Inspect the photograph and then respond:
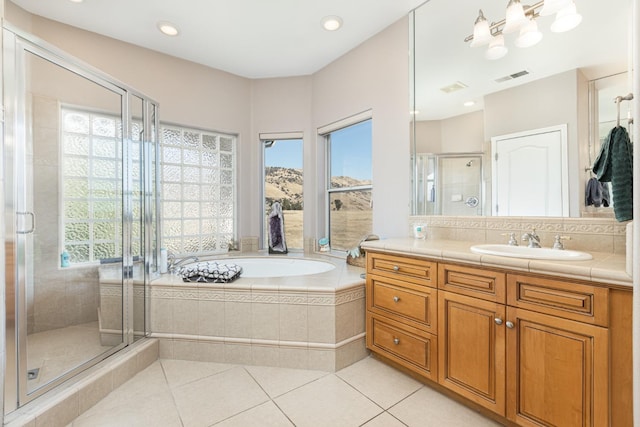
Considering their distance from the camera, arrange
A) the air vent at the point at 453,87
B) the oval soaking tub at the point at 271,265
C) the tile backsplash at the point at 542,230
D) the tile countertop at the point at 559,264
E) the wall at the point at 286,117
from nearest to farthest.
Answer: the tile countertop at the point at 559,264
the tile backsplash at the point at 542,230
the air vent at the point at 453,87
the oval soaking tub at the point at 271,265
the wall at the point at 286,117

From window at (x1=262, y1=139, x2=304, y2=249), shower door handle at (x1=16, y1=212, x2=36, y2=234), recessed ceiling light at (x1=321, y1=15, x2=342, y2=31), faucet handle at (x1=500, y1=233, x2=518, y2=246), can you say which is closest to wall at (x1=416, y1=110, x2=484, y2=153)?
faucet handle at (x1=500, y1=233, x2=518, y2=246)

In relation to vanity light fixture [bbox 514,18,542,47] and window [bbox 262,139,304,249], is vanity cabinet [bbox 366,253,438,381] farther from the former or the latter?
window [bbox 262,139,304,249]

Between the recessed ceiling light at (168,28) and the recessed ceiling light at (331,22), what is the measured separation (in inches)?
51.6

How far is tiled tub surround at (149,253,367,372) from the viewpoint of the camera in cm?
196

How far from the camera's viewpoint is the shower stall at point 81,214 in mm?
1555

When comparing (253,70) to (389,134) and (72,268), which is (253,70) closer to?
(389,134)

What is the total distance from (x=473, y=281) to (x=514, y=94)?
1.25 metres

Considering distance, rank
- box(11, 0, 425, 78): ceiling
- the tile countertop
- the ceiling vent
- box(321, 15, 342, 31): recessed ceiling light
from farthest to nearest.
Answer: box(321, 15, 342, 31): recessed ceiling light
box(11, 0, 425, 78): ceiling
the ceiling vent
the tile countertop

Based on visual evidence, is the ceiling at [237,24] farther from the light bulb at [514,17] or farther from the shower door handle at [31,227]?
the shower door handle at [31,227]

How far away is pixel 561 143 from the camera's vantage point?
1.62m

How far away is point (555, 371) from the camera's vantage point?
47.4 inches

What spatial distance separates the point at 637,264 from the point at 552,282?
27 centimetres

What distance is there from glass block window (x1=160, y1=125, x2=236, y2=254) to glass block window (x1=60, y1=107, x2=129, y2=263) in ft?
2.81

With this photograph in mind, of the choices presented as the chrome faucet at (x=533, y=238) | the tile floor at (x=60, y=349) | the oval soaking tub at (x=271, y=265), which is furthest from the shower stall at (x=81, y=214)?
the chrome faucet at (x=533, y=238)
